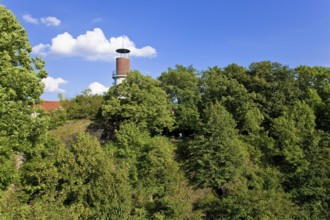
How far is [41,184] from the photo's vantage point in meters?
14.8

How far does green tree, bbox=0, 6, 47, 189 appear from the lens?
1172 centimetres

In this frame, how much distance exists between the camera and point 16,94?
41.1ft

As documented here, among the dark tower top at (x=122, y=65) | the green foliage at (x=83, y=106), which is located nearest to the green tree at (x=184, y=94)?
the green foliage at (x=83, y=106)

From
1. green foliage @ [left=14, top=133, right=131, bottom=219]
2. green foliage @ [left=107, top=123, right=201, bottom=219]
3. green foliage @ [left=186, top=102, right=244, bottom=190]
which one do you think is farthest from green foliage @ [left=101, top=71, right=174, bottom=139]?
green foliage @ [left=14, top=133, right=131, bottom=219]

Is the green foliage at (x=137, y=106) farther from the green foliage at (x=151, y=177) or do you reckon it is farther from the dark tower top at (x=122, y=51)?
the dark tower top at (x=122, y=51)

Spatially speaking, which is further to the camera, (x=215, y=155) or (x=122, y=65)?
(x=122, y=65)

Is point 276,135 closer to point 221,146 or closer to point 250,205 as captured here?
point 221,146

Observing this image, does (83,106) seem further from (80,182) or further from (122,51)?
(122,51)

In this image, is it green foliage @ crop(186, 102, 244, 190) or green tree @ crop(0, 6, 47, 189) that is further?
green foliage @ crop(186, 102, 244, 190)

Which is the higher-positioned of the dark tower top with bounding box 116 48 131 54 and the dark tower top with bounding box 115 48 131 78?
the dark tower top with bounding box 116 48 131 54

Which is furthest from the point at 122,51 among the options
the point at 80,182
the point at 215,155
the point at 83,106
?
the point at 80,182

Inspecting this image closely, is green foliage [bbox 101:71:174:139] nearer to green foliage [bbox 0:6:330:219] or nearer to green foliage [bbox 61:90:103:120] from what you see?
green foliage [bbox 0:6:330:219]

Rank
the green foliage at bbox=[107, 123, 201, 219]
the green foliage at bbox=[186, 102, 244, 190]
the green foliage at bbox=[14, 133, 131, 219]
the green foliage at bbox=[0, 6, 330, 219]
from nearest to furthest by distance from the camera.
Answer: the green foliage at bbox=[0, 6, 330, 219] → the green foliage at bbox=[14, 133, 131, 219] → the green foliage at bbox=[107, 123, 201, 219] → the green foliage at bbox=[186, 102, 244, 190]

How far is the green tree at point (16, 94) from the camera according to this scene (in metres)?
11.7
